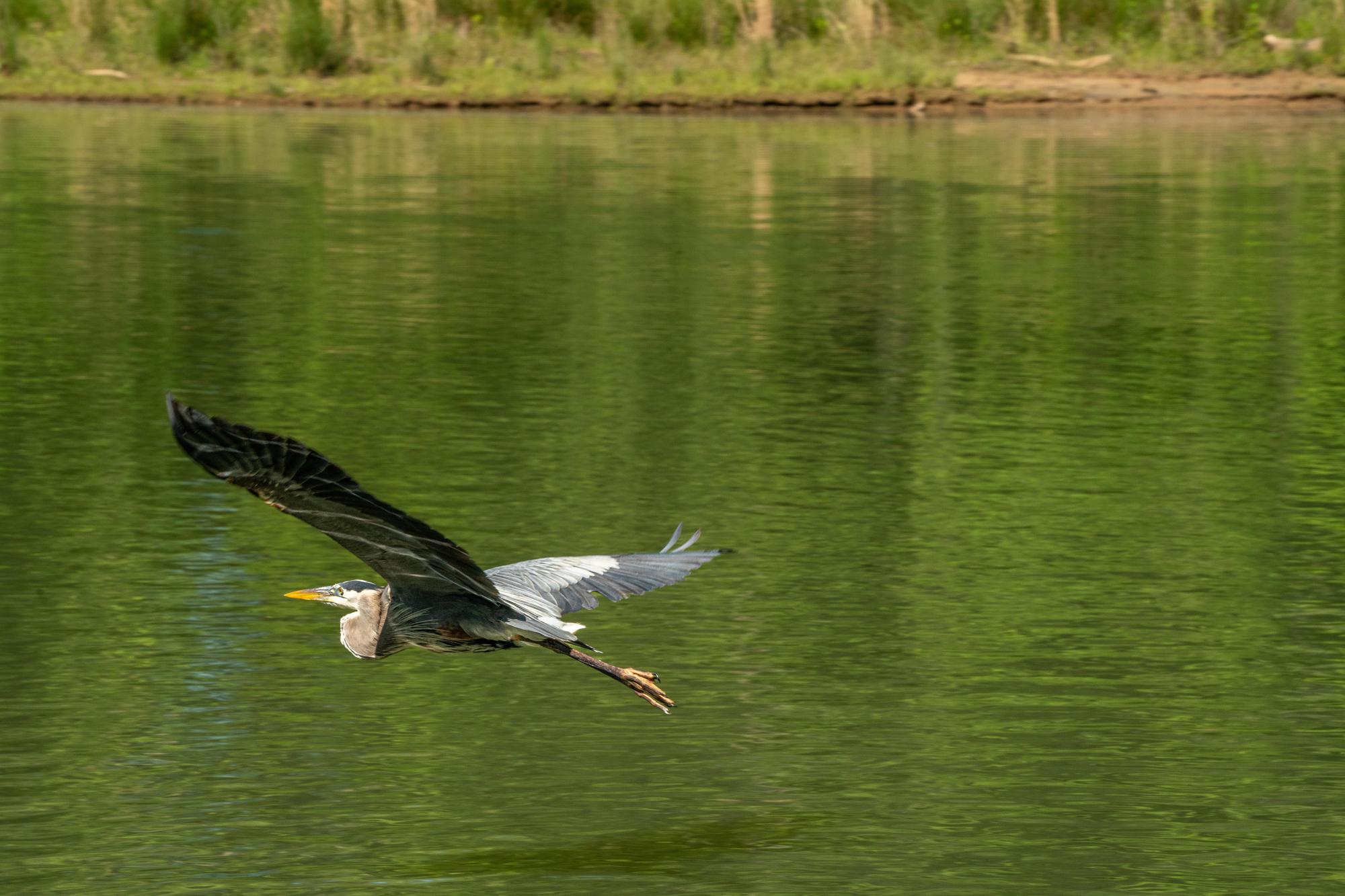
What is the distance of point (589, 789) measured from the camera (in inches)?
263

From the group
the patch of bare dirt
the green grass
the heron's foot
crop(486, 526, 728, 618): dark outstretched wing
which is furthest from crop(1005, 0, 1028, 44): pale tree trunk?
the heron's foot

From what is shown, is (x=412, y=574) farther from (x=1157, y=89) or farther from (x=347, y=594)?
(x=1157, y=89)

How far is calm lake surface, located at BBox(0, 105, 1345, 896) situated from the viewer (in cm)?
644

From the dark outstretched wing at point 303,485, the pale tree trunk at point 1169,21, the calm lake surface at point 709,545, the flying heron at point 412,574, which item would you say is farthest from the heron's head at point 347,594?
the pale tree trunk at point 1169,21

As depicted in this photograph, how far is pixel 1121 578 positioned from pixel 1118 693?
1.61m

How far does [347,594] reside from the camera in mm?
5719

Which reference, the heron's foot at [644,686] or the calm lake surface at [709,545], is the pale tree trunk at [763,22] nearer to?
the calm lake surface at [709,545]

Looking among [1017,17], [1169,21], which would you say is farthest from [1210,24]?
[1017,17]

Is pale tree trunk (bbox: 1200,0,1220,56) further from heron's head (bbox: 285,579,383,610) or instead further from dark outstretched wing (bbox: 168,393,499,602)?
dark outstretched wing (bbox: 168,393,499,602)

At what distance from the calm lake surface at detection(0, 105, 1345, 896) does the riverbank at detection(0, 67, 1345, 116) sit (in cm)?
1242

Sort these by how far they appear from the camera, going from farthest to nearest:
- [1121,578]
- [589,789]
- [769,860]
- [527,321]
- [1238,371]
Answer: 1. [527,321]
2. [1238,371]
3. [1121,578]
4. [589,789]
5. [769,860]

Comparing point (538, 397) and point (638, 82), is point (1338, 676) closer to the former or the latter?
point (538, 397)

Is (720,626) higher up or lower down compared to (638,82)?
lower down

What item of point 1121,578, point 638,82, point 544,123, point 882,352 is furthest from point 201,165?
point 1121,578
